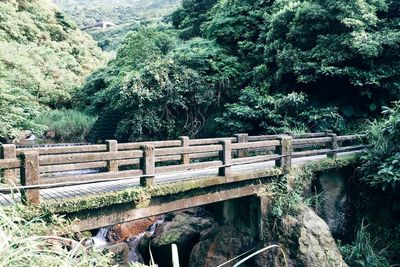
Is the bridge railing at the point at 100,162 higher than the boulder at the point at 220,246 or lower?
higher

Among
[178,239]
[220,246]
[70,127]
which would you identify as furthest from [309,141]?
[70,127]

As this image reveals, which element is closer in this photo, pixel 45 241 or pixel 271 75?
pixel 45 241

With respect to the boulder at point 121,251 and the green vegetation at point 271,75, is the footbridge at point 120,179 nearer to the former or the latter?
the boulder at point 121,251

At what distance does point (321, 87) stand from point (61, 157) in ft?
34.5

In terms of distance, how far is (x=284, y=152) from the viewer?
8211 mm

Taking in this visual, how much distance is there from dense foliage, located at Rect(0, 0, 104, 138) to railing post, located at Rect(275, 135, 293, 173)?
7856 millimetres

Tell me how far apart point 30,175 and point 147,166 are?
1897mm

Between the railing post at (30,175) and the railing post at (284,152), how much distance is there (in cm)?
527

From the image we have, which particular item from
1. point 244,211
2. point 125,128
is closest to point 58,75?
point 125,128

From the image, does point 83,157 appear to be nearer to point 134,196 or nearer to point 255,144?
point 134,196

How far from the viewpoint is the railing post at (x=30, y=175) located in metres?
4.94

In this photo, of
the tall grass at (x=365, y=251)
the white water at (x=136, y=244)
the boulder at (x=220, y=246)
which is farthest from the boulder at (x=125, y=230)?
the tall grass at (x=365, y=251)

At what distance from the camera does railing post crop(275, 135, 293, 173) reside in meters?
8.18

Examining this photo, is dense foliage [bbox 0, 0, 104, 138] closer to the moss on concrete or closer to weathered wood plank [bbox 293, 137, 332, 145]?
the moss on concrete
